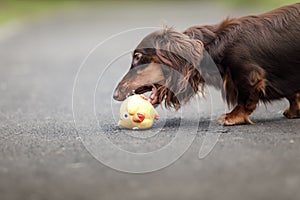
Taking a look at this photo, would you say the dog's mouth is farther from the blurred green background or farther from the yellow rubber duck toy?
the blurred green background

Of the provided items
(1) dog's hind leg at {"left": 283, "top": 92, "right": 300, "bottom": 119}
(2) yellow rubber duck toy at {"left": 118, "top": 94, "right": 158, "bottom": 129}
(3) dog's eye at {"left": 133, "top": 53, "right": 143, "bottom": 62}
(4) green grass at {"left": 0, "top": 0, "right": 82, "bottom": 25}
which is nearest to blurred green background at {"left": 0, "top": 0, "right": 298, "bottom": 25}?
(4) green grass at {"left": 0, "top": 0, "right": 82, "bottom": 25}

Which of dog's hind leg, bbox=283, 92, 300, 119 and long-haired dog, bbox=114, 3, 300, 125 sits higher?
long-haired dog, bbox=114, 3, 300, 125

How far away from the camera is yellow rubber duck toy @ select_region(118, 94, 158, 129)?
5.25 meters

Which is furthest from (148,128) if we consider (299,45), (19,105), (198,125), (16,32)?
(16,32)

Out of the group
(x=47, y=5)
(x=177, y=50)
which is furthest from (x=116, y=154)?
(x=47, y=5)

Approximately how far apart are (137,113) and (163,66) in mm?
467

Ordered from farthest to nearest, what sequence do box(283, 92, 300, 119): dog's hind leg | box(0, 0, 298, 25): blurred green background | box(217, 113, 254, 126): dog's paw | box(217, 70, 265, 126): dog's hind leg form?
box(0, 0, 298, 25): blurred green background, box(283, 92, 300, 119): dog's hind leg, box(217, 113, 254, 126): dog's paw, box(217, 70, 265, 126): dog's hind leg

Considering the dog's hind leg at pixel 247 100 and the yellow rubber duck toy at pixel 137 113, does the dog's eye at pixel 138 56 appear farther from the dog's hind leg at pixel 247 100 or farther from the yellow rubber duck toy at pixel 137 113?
the dog's hind leg at pixel 247 100

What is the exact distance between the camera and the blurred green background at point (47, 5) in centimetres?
2054

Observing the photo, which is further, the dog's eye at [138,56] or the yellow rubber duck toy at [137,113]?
the dog's eye at [138,56]

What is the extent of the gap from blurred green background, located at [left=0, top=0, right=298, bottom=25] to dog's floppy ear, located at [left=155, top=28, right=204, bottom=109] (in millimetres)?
12651

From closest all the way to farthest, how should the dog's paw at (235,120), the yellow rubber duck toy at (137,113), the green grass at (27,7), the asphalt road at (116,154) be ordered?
the asphalt road at (116,154)
the yellow rubber duck toy at (137,113)
the dog's paw at (235,120)
the green grass at (27,7)

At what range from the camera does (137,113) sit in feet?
17.3

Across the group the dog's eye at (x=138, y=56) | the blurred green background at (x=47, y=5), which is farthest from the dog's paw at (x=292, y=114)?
the blurred green background at (x=47, y=5)
